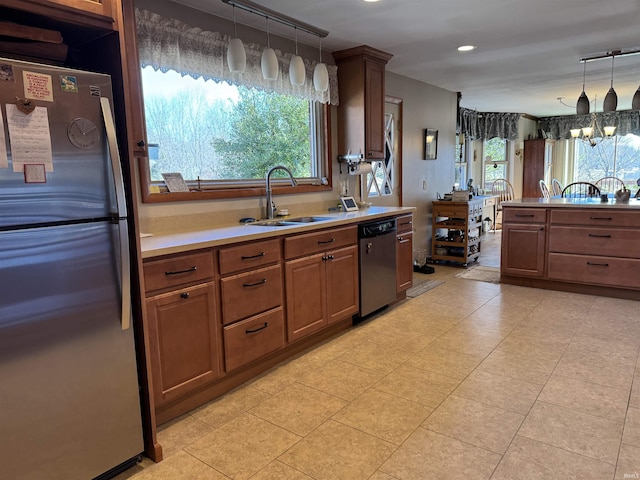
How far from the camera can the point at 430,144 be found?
5594 millimetres

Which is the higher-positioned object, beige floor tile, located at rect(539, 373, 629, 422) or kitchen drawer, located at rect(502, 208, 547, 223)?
kitchen drawer, located at rect(502, 208, 547, 223)

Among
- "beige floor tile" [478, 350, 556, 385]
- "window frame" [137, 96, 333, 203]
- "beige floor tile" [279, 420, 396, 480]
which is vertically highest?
"window frame" [137, 96, 333, 203]

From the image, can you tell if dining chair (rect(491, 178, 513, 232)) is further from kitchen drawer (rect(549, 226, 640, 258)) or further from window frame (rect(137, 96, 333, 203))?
window frame (rect(137, 96, 333, 203))

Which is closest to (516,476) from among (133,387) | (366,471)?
(366,471)

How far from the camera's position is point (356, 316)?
11.6 feet

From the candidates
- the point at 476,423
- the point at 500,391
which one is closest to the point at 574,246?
the point at 500,391

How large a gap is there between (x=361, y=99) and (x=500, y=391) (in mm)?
2612

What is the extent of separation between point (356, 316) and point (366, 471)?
1.80 meters

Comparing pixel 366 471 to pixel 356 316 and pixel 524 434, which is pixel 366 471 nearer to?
pixel 524 434

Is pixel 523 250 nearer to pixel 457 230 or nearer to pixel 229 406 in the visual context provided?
pixel 457 230

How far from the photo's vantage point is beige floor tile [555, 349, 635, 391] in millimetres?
2465

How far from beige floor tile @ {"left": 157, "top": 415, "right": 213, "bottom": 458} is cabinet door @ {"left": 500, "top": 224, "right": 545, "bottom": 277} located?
3.54 metres

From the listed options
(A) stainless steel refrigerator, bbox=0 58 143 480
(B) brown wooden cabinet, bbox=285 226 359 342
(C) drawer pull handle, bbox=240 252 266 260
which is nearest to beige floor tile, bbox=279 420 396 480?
(A) stainless steel refrigerator, bbox=0 58 143 480

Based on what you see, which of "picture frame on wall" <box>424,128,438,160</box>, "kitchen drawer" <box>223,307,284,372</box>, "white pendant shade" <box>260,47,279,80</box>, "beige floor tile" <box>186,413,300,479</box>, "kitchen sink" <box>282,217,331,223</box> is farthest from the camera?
"picture frame on wall" <box>424,128,438,160</box>
